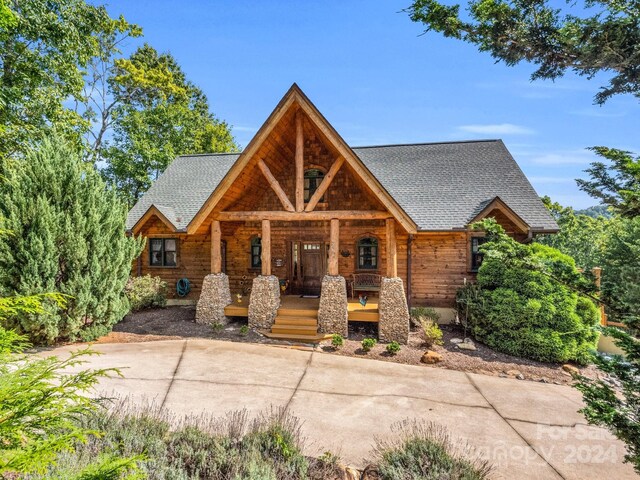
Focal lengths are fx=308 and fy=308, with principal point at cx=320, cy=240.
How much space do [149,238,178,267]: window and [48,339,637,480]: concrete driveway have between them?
18.4 ft

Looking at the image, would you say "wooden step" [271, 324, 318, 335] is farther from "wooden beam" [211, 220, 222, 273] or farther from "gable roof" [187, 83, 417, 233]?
"gable roof" [187, 83, 417, 233]

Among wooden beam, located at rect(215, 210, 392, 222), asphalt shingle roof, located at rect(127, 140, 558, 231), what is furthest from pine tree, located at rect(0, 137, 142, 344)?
asphalt shingle roof, located at rect(127, 140, 558, 231)

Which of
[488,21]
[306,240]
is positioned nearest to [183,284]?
[306,240]

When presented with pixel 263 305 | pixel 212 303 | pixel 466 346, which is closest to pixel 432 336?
pixel 466 346

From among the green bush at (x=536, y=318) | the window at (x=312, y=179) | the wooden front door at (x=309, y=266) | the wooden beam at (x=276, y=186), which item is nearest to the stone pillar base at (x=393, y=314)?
the green bush at (x=536, y=318)

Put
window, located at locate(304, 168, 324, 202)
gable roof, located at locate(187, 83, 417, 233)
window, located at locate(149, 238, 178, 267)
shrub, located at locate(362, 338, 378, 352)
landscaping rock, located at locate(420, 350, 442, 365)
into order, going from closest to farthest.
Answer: landscaping rock, located at locate(420, 350, 442, 365), shrub, located at locate(362, 338, 378, 352), gable roof, located at locate(187, 83, 417, 233), window, located at locate(304, 168, 324, 202), window, located at locate(149, 238, 178, 267)

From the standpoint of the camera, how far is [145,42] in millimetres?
25953

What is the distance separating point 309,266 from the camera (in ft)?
43.8

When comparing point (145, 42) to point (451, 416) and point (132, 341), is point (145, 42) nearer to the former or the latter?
point (132, 341)

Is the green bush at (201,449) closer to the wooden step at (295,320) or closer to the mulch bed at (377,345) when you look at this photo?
the mulch bed at (377,345)

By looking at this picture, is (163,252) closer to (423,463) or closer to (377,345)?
(377,345)

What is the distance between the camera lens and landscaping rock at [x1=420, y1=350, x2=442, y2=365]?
26.6 feet

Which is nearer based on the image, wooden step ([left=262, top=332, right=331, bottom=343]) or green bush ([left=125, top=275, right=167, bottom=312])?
wooden step ([left=262, top=332, right=331, bottom=343])

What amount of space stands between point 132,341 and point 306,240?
707 centimetres
